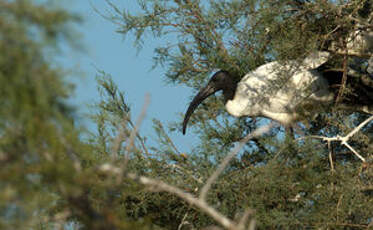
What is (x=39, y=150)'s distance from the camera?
67 centimetres

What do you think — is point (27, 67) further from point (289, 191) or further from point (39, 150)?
point (289, 191)

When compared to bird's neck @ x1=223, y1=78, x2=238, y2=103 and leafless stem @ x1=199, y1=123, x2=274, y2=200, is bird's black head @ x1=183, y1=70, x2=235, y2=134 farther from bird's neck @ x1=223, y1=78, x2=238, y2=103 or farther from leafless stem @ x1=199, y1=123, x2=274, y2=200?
leafless stem @ x1=199, y1=123, x2=274, y2=200

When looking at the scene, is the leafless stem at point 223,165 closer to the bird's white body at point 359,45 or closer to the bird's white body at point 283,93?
the bird's white body at point 359,45

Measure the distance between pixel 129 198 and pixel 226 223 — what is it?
5.17ft

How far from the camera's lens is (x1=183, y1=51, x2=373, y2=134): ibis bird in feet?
8.09

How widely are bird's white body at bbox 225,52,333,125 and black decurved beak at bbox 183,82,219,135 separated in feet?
0.74

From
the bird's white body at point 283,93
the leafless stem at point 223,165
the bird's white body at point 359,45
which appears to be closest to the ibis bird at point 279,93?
the bird's white body at point 283,93

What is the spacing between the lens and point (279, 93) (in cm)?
270

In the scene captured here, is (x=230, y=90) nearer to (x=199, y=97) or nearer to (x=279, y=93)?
(x=199, y=97)

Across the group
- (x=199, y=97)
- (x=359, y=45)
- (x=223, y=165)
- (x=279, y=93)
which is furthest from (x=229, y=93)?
(x=223, y=165)

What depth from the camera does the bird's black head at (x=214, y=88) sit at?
3065 millimetres

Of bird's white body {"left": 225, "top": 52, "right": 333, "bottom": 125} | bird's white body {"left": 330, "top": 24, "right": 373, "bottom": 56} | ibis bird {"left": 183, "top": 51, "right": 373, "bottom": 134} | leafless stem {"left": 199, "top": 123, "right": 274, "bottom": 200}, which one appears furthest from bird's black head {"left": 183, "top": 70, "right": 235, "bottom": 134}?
leafless stem {"left": 199, "top": 123, "right": 274, "bottom": 200}

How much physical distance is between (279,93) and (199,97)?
1.94ft

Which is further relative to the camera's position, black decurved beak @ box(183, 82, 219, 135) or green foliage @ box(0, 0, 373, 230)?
black decurved beak @ box(183, 82, 219, 135)
